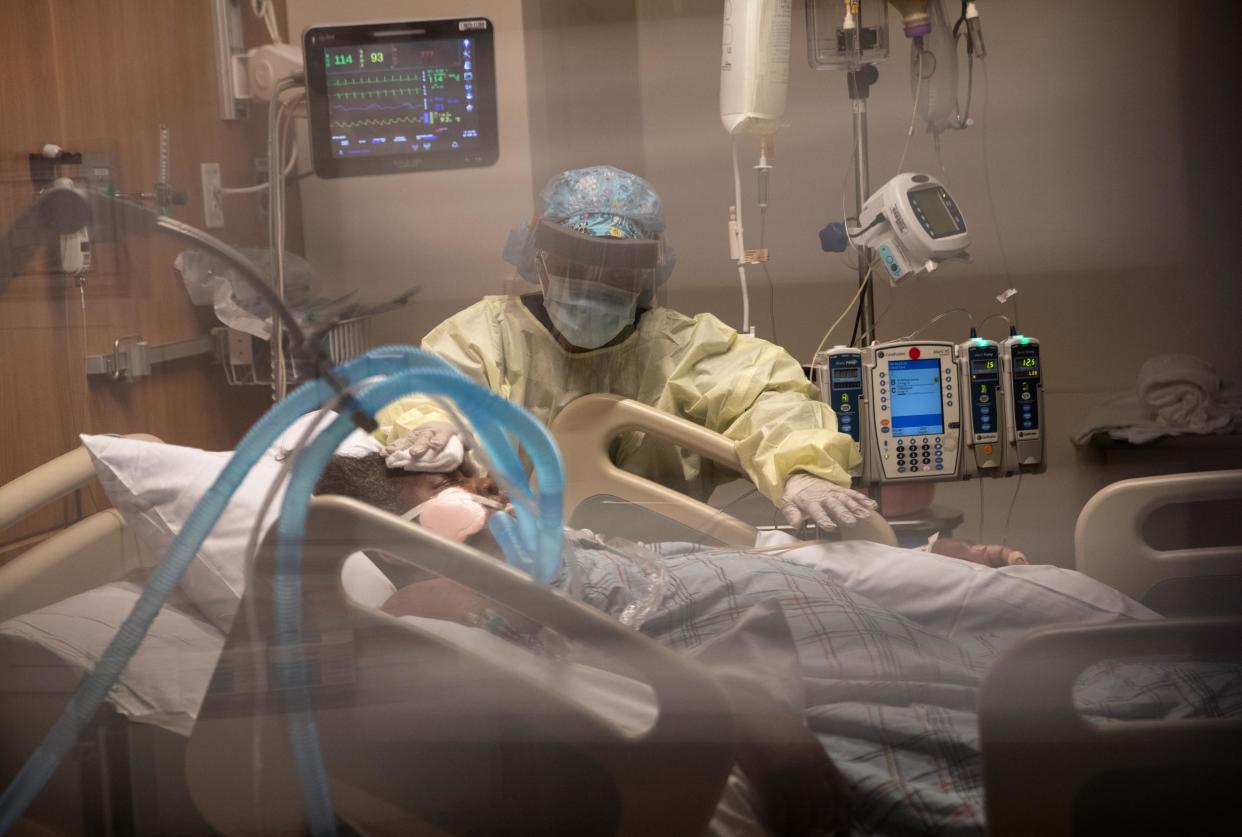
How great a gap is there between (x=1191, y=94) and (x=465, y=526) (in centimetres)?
129

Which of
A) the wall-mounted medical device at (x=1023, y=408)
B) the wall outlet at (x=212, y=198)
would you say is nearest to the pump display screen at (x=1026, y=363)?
the wall-mounted medical device at (x=1023, y=408)

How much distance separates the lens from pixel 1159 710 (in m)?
0.97

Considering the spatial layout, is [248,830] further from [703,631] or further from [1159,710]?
[1159,710]

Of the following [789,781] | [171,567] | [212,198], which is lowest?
[789,781]

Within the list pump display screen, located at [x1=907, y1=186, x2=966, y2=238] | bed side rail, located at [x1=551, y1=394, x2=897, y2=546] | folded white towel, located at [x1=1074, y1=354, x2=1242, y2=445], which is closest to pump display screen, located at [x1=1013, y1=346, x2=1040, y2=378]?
folded white towel, located at [x1=1074, y1=354, x2=1242, y2=445]

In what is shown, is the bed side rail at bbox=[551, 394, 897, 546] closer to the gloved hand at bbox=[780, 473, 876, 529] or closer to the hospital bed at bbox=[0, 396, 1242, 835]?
the gloved hand at bbox=[780, 473, 876, 529]

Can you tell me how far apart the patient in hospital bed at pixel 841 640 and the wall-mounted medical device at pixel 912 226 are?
0.47 meters

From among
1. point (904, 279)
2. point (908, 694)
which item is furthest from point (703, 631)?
point (904, 279)

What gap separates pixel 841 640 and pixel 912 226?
0.72 metres

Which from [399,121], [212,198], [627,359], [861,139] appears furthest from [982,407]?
[212,198]

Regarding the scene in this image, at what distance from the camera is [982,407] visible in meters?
1.64

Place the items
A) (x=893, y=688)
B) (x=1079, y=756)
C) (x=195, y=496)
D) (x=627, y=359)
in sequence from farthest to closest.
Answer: (x=627, y=359) → (x=195, y=496) → (x=893, y=688) → (x=1079, y=756)

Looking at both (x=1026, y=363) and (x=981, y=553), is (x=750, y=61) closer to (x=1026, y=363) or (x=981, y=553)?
(x=1026, y=363)

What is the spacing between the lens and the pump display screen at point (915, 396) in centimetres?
164
